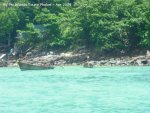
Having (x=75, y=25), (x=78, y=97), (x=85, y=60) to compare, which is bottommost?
(x=78, y=97)

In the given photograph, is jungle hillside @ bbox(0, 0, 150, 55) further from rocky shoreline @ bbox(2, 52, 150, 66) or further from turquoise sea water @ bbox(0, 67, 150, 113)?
turquoise sea water @ bbox(0, 67, 150, 113)

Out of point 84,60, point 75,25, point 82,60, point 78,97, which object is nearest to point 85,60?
point 84,60

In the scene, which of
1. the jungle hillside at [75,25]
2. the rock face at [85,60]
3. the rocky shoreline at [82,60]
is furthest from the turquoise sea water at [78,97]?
the jungle hillside at [75,25]

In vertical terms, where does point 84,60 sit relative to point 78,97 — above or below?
above

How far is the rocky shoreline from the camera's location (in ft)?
172

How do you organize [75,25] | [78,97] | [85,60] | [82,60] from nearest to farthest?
[78,97] < [85,60] < [82,60] < [75,25]

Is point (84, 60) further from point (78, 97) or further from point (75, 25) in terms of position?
point (78, 97)

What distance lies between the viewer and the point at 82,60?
187 ft

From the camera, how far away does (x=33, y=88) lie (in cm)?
3128

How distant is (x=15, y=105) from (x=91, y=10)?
3768 centimetres

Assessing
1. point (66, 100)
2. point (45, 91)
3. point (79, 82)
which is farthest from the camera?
point (79, 82)

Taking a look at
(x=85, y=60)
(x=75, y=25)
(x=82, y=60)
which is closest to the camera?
(x=85, y=60)

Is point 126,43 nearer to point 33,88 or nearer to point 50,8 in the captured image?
point 50,8

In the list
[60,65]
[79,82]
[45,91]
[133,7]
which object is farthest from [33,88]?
[133,7]
